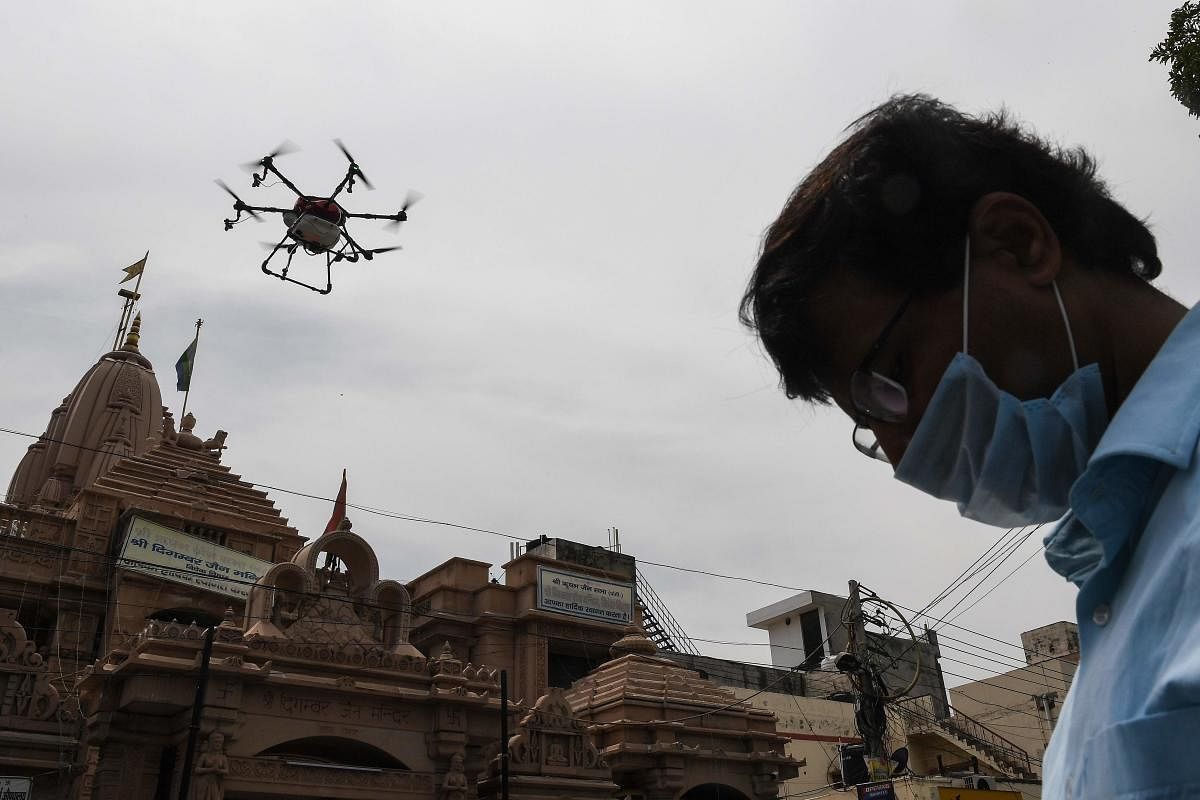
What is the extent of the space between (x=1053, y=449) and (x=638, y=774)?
661 inches

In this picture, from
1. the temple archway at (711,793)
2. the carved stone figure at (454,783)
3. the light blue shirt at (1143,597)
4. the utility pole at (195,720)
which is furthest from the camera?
the temple archway at (711,793)

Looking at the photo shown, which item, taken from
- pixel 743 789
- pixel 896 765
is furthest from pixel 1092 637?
pixel 896 765

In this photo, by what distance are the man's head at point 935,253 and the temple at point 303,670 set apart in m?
12.1

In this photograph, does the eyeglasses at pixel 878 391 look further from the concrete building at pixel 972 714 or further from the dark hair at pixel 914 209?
the concrete building at pixel 972 714

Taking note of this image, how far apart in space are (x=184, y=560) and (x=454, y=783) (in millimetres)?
9796

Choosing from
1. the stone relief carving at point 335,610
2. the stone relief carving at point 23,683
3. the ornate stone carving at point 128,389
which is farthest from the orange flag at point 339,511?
the ornate stone carving at point 128,389

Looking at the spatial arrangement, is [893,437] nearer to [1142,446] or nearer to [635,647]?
[1142,446]

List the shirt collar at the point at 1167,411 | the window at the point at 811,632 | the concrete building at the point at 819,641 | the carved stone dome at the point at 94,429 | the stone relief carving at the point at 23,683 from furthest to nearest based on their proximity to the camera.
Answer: the window at the point at 811,632
the concrete building at the point at 819,641
the carved stone dome at the point at 94,429
the stone relief carving at the point at 23,683
the shirt collar at the point at 1167,411

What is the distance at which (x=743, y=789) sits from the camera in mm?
17828

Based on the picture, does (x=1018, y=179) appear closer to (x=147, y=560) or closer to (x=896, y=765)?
(x=147, y=560)

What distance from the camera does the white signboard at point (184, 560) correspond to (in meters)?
19.4

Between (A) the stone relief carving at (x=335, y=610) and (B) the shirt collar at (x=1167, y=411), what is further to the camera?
(A) the stone relief carving at (x=335, y=610)

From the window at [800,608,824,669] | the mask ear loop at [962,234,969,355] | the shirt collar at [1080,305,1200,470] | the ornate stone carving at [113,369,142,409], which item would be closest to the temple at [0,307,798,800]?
the ornate stone carving at [113,369,142,409]

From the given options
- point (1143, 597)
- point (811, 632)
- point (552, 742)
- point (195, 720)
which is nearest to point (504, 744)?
point (552, 742)
